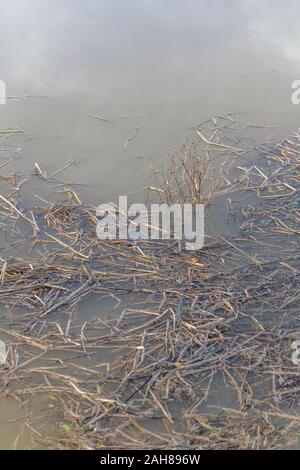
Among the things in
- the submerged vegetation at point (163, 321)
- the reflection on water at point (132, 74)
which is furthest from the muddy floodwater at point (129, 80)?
the submerged vegetation at point (163, 321)

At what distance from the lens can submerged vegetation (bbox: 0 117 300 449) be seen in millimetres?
2781

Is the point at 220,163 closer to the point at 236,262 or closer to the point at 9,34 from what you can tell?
the point at 236,262

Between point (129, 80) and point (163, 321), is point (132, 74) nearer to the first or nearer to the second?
point (129, 80)

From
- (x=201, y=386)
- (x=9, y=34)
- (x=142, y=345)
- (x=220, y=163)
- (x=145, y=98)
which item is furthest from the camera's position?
(x=9, y=34)

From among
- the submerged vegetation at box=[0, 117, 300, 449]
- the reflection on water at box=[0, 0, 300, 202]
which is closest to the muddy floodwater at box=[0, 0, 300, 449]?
the reflection on water at box=[0, 0, 300, 202]

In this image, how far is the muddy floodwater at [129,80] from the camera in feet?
16.5

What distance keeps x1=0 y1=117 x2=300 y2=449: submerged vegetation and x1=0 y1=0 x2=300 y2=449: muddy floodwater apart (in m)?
0.18

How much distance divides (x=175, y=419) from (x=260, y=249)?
159 cm

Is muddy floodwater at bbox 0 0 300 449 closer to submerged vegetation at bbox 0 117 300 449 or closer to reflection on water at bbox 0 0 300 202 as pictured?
reflection on water at bbox 0 0 300 202

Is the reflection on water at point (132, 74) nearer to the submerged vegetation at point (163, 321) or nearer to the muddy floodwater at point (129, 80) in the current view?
the muddy floodwater at point (129, 80)

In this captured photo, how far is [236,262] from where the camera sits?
12.8ft
